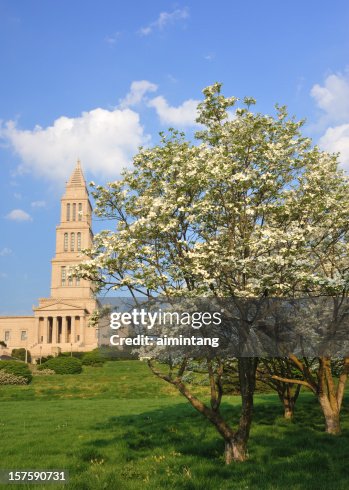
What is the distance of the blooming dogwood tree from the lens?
481 inches

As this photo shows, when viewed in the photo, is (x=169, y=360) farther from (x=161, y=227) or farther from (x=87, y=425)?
(x=87, y=425)

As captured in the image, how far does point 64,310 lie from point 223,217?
116644 mm

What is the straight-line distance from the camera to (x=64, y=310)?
124688mm

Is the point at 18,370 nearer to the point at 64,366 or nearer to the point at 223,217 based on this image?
the point at 64,366

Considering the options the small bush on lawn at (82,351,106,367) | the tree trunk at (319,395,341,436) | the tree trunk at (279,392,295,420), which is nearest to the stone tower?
the small bush on lawn at (82,351,106,367)

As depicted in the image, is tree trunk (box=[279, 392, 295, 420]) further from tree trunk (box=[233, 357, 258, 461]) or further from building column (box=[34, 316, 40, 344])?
building column (box=[34, 316, 40, 344])

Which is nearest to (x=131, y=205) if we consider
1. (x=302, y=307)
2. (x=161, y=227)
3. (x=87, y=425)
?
(x=161, y=227)

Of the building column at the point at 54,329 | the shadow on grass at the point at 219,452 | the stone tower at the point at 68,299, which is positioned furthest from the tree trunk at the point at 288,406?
the building column at the point at 54,329

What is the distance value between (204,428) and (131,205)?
31.0 ft

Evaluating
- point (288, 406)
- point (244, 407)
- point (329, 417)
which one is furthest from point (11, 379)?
point (244, 407)

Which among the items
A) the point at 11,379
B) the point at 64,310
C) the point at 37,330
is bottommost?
the point at 11,379

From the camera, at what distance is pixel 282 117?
14.4 meters

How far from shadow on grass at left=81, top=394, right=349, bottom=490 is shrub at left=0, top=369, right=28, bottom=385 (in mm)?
30832

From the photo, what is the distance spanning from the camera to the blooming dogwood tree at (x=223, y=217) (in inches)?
481
